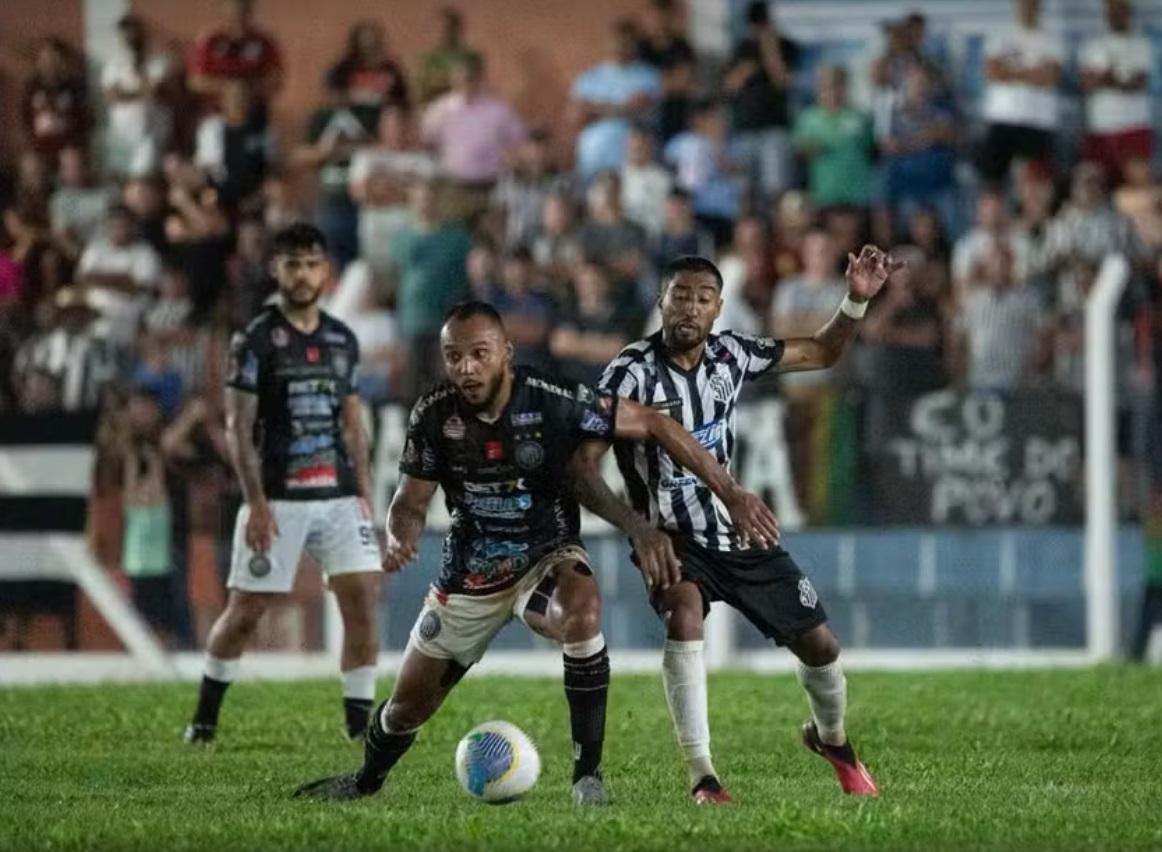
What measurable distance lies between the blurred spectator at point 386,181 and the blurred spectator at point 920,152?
3728mm

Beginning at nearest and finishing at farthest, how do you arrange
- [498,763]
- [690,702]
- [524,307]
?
1. [498,763]
2. [690,702]
3. [524,307]

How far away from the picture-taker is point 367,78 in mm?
20938

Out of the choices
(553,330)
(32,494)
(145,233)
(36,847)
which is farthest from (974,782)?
(145,233)

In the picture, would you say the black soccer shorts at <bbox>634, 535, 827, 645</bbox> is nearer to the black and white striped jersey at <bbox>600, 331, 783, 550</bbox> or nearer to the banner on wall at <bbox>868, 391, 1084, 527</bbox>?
the black and white striped jersey at <bbox>600, 331, 783, 550</bbox>

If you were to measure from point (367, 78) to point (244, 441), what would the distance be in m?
9.77

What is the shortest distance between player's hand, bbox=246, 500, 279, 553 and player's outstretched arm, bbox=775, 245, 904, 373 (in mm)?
3184

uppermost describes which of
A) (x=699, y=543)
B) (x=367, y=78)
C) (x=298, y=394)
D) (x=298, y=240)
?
(x=367, y=78)

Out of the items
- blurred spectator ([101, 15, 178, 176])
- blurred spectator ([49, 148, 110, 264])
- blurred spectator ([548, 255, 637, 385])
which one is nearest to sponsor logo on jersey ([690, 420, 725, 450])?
blurred spectator ([548, 255, 637, 385])

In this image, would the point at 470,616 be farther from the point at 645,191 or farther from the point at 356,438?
the point at 645,191

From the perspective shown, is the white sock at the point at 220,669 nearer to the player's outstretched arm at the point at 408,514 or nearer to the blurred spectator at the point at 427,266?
the player's outstretched arm at the point at 408,514

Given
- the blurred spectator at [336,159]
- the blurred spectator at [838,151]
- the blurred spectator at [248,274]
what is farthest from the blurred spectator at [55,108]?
the blurred spectator at [838,151]

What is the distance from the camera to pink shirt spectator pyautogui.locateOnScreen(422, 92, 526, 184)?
20.2 m

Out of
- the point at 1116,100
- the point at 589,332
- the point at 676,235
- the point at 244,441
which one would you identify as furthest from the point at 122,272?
the point at 244,441

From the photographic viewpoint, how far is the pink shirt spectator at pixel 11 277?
794 inches
